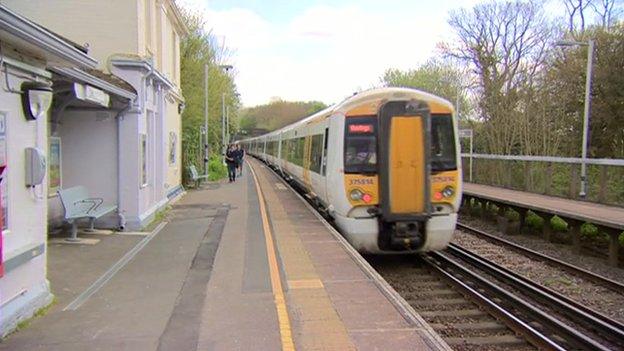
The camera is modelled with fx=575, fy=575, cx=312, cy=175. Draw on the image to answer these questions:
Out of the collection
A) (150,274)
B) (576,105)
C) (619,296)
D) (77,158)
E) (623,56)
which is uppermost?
(623,56)

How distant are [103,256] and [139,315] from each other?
11.0 feet

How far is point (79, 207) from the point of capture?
10180 mm

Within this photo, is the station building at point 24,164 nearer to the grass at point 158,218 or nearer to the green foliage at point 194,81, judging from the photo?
the grass at point 158,218

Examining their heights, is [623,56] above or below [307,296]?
above

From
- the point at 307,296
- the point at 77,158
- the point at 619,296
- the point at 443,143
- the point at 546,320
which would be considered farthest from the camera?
the point at 77,158

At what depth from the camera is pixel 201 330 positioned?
17.1ft

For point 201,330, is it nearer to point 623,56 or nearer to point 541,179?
point 541,179

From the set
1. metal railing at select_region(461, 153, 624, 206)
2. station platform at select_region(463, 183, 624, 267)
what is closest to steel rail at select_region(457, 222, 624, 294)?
station platform at select_region(463, 183, 624, 267)

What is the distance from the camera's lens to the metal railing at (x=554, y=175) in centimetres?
1439

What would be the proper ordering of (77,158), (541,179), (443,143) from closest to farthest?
(443,143)
(77,158)
(541,179)

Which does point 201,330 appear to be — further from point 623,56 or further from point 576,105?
point 576,105

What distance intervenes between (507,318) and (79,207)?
289 inches

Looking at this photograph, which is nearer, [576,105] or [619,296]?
[619,296]

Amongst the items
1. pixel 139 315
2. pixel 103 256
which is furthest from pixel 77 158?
pixel 139 315
